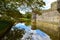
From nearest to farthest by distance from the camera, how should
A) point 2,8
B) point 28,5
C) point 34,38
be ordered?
point 2,8, point 28,5, point 34,38

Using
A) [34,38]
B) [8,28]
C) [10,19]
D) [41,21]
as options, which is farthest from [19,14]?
[41,21]

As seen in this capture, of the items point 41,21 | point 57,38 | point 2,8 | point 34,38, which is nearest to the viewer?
point 2,8

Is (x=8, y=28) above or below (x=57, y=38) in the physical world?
above

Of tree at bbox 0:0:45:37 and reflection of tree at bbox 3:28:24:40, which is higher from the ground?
tree at bbox 0:0:45:37

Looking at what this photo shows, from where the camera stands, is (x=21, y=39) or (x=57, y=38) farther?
(x=57, y=38)

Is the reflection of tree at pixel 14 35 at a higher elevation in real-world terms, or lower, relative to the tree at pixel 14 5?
lower

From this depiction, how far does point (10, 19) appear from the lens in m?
2.27

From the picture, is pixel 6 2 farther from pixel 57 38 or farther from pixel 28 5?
pixel 57 38

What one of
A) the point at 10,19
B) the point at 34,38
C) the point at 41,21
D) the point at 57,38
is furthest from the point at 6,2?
the point at 41,21

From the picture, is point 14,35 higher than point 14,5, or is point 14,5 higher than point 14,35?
point 14,5

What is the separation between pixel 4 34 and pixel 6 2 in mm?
498

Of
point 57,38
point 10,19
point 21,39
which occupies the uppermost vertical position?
point 10,19

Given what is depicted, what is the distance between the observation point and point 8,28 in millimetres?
2432

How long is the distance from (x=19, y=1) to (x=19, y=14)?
0.64 ft
